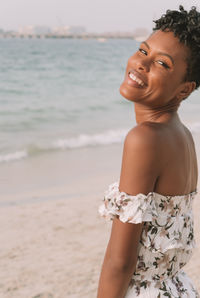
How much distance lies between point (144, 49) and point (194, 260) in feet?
11.0

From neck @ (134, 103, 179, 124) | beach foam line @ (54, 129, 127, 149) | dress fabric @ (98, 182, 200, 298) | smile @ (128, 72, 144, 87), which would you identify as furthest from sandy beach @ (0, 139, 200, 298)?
smile @ (128, 72, 144, 87)

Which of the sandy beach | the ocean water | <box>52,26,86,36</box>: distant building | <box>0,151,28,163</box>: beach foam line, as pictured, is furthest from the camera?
<box>52,26,86,36</box>: distant building

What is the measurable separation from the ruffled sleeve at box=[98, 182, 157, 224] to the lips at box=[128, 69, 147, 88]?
0.38 meters

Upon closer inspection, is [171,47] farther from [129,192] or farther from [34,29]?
[34,29]

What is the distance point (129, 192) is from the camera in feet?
→ 4.50

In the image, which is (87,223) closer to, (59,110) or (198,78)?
(198,78)

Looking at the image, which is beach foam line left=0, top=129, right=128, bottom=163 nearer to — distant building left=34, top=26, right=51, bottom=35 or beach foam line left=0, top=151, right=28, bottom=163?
beach foam line left=0, top=151, right=28, bottom=163

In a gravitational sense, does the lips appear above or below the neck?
above

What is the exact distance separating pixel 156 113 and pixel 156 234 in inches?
16.5

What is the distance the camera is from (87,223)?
17.7ft

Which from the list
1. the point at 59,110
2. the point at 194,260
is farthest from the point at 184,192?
the point at 59,110

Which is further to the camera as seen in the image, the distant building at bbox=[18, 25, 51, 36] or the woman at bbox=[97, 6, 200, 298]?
the distant building at bbox=[18, 25, 51, 36]

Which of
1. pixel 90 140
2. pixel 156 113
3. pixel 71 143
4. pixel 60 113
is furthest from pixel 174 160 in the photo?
pixel 60 113

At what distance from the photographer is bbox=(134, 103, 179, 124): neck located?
1472 millimetres
